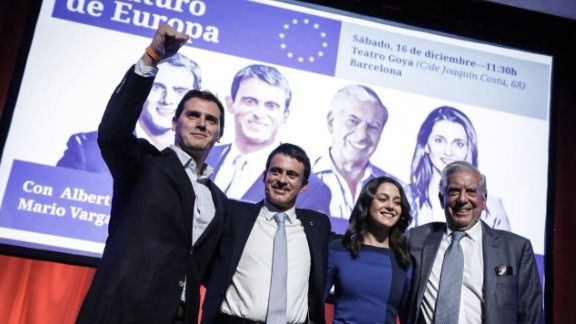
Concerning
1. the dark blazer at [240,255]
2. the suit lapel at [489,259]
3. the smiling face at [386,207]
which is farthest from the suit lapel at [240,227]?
the suit lapel at [489,259]

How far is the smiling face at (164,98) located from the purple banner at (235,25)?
21cm

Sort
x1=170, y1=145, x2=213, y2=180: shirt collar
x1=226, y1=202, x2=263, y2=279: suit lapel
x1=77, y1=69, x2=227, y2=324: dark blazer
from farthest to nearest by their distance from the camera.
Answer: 1. x1=226, y1=202, x2=263, y2=279: suit lapel
2. x1=170, y1=145, x2=213, y2=180: shirt collar
3. x1=77, y1=69, x2=227, y2=324: dark blazer

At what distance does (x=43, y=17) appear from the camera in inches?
107

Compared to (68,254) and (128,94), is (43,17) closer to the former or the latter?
(68,254)

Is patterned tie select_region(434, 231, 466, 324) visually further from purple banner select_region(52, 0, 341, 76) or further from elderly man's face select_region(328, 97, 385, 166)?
purple banner select_region(52, 0, 341, 76)

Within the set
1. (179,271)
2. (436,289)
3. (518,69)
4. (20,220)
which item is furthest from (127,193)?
(518,69)

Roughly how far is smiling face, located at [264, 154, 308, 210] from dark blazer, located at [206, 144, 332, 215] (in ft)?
1.79

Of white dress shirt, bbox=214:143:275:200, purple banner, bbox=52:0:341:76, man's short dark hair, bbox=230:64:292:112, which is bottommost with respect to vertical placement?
white dress shirt, bbox=214:143:275:200

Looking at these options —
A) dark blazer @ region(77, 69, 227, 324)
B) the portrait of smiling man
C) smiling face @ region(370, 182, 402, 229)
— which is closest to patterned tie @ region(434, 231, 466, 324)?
smiling face @ region(370, 182, 402, 229)

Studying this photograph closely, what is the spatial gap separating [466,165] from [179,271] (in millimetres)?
1278

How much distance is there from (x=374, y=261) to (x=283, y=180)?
0.48 meters

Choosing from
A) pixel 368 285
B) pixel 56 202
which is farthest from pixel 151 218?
pixel 56 202

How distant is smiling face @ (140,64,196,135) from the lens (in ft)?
8.64

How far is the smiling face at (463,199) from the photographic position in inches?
84.5
